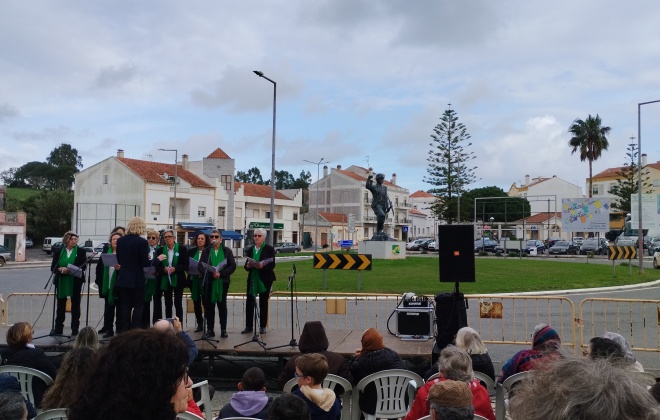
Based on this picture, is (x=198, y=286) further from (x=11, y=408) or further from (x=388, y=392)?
(x=11, y=408)

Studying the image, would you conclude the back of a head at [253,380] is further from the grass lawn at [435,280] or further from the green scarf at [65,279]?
the grass lawn at [435,280]

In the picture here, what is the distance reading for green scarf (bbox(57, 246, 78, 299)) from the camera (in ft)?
32.6

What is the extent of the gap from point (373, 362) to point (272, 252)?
166 inches

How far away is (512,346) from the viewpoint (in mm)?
11281

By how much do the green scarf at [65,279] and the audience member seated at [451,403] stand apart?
805 cm

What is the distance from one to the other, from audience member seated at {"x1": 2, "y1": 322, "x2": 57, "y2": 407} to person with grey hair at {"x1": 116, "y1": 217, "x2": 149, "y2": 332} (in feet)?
9.70

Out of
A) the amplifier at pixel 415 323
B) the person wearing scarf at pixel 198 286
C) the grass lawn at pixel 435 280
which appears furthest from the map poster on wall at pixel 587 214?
the person wearing scarf at pixel 198 286

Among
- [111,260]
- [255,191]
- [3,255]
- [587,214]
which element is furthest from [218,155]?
[111,260]

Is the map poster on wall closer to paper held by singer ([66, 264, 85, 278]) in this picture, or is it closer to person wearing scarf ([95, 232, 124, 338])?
person wearing scarf ([95, 232, 124, 338])

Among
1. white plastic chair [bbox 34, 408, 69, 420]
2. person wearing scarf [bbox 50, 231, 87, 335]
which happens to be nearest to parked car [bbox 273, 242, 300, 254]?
person wearing scarf [bbox 50, 231, 87, 335]

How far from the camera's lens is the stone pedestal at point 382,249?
114 ft

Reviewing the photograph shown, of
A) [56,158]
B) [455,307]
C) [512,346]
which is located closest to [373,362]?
[455,307]

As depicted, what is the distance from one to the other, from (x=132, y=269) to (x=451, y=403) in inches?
266

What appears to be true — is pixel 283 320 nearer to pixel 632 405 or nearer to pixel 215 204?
pixel 632 405
